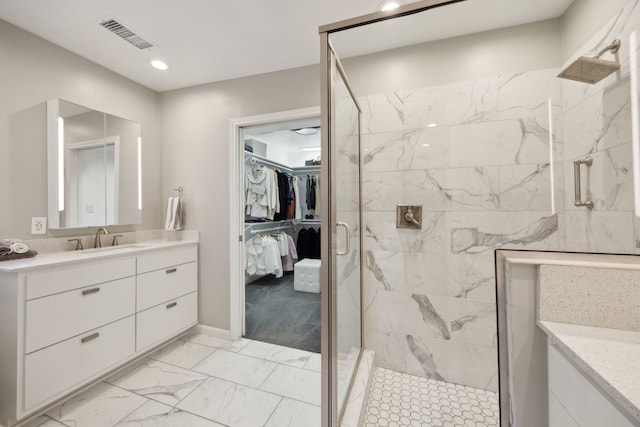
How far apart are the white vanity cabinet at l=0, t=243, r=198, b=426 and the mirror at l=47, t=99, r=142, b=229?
56 centimetres

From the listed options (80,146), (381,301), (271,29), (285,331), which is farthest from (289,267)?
(271,29)

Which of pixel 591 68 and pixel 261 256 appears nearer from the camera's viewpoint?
pixel 591 68

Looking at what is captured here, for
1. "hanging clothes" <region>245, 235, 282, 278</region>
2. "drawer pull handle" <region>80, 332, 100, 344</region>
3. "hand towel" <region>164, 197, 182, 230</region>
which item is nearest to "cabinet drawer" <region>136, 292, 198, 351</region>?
"drawer pull handle" <region>80, 332, 100, 344</region>

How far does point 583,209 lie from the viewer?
1007mm

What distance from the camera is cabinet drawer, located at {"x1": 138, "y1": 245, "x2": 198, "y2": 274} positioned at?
187 cm

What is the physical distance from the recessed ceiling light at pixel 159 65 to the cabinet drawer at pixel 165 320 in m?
1.97

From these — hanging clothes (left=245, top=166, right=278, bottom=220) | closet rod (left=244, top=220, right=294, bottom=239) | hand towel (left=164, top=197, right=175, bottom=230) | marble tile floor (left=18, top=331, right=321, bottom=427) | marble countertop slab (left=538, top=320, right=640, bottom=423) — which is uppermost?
hanging clothes (left=245, top=166, right=278, bottom=220)

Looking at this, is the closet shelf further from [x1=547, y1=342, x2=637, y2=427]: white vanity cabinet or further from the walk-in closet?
[x1=547, y1=342, x2=637, y2=427]: white vanity cabinet

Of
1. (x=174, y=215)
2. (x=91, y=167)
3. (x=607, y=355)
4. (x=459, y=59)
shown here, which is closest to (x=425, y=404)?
(x=607, y=355)

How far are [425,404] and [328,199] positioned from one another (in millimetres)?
1325

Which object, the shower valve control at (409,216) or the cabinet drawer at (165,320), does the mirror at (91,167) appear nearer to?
the cabinet drawer at (165,320)

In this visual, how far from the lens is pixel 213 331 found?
2297 mm

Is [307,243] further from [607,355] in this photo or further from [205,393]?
[607,355]

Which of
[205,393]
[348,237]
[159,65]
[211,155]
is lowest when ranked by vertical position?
[205,393]
